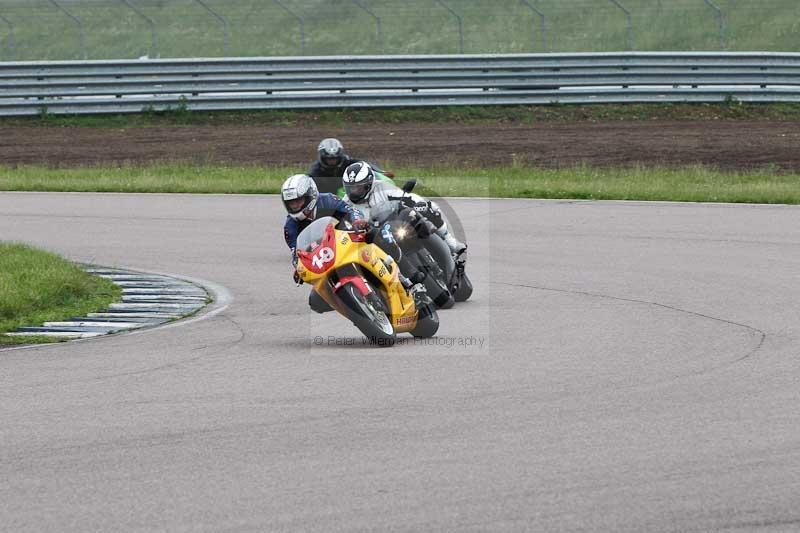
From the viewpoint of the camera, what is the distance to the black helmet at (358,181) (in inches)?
424

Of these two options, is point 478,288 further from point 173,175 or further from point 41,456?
point 173,175

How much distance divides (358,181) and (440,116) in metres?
19.6

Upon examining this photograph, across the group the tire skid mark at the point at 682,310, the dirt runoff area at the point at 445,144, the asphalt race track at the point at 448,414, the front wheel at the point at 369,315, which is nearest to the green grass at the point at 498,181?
the dirt runoff area at the point at 445,144

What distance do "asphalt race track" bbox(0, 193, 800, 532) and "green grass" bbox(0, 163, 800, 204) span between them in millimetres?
6335

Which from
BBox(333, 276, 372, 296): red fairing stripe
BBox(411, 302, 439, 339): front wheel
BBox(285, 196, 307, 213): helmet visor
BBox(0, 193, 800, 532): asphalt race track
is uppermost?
BBox(285, 196, 307, 213): helmet visor

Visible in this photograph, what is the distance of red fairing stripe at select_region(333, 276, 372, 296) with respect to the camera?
9352 millimetres

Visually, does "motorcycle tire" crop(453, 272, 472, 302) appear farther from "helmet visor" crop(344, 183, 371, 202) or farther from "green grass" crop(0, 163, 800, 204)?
"green grass" crop(0, 163, 800, 204)

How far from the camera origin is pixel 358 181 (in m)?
10.8

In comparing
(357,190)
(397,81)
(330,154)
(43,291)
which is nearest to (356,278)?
(357,190)

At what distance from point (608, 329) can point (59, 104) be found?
22176 millimetres

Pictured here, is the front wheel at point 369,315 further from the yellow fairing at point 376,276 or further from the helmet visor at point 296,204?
the helmet visor at point 296,204

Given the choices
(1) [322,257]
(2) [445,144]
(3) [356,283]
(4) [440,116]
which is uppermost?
(4) [440,116]

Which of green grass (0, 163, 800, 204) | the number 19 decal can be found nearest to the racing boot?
the number 19 decal

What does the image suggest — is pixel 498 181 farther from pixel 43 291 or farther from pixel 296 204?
pixel 296 204
